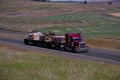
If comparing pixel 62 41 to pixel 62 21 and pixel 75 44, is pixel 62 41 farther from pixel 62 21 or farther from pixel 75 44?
pixel 62 21

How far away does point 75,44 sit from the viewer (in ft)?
162

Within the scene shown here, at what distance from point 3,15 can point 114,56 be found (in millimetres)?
88966

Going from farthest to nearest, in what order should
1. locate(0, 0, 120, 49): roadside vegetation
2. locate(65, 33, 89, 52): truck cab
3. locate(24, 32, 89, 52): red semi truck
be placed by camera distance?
locate(0, 0, 120, 49): roadside vegetation → locate(24, 32, 89, 52): red semi truck → locate(65, 33, 89, 52): truck cab

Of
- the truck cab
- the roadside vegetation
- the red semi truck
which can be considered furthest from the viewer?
the roadside vegetation

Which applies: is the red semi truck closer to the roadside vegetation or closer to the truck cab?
the truck cab

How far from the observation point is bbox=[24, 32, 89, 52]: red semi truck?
49.1 metres

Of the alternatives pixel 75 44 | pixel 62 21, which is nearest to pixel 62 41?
pixel 75 44

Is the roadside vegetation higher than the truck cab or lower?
lower

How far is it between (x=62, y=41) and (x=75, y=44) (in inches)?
107


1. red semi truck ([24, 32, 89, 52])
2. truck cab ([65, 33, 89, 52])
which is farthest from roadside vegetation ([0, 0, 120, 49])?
truck cab ([65, 33, 89, 52])

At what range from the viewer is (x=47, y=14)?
396 ft

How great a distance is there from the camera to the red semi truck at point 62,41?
49.1 metres

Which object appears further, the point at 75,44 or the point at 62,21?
the point at 62,21

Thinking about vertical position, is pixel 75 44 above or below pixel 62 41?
below
